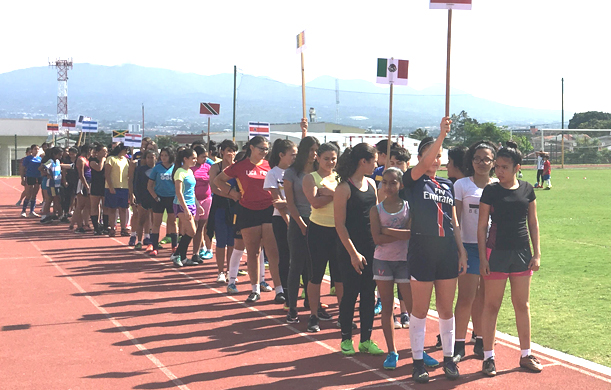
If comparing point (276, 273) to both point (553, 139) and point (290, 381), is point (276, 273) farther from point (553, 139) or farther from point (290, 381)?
point (553, 139)

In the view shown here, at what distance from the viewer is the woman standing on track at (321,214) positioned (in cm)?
695

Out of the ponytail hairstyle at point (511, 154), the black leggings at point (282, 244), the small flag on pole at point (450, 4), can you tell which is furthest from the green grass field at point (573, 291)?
the small flag on pole at point (450, 4)

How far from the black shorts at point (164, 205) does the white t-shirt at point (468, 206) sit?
6960 mm

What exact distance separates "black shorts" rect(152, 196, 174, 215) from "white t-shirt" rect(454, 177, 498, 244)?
6.96 metres

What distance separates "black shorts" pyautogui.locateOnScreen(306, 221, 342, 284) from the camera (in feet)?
23.2

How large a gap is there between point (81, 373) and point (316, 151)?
330 cm

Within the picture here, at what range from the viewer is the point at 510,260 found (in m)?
5.80

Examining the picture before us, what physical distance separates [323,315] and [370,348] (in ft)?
4.97

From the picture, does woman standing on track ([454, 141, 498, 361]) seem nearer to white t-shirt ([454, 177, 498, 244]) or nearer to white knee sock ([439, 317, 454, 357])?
white t-shirt ([454, 177, 498, 244])

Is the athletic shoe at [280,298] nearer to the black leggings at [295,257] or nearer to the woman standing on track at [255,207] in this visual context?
the woman standing on track at [255,207]

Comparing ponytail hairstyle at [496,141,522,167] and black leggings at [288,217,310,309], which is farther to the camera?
black leggings at [288,217,310,309]

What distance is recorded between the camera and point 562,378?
18.6 ft

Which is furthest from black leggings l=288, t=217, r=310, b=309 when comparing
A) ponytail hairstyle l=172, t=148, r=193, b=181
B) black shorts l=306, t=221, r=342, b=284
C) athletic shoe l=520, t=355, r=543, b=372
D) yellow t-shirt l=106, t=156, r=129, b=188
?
yellow t-shirt l=106, t=156, r=129, b=188

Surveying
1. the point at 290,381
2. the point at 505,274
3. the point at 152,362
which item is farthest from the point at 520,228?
the point at 152,362
